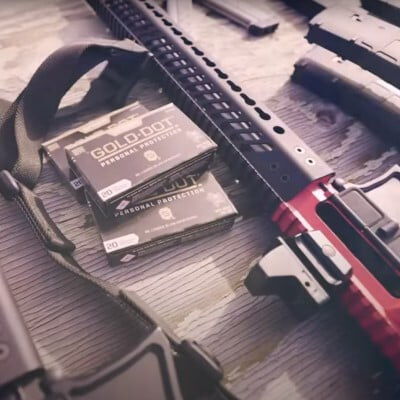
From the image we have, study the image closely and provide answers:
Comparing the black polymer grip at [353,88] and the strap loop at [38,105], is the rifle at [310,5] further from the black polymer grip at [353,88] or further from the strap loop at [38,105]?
the strap loop at [38,105]

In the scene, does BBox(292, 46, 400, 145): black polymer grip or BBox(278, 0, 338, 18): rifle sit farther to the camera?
BBox(278, 0, 338, 18): rifle

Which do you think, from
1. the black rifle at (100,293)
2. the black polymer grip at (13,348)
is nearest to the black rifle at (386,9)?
the black rifle at (100,293)

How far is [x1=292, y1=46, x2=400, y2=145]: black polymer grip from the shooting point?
98 centimetres

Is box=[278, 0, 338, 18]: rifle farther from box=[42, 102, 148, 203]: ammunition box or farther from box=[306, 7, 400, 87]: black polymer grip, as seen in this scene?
box=[42, 102, 148, 203]: ammunition box

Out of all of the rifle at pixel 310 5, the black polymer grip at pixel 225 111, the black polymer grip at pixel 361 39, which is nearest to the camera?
the black polymer grip at pixel 225 111

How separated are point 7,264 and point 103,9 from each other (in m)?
0.75

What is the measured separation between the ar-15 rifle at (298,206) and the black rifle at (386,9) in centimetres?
59

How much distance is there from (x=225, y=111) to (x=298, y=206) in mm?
262

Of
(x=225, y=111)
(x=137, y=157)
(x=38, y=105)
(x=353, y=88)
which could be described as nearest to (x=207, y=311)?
(x=137, y=157)

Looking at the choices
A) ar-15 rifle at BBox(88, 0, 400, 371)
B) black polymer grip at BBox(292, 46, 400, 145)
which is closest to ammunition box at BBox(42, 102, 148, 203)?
ar-15 rifle at BBox(88, 0, 400, 371)

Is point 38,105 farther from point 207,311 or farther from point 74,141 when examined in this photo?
point 207,311

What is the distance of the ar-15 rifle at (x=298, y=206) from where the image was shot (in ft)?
2.10

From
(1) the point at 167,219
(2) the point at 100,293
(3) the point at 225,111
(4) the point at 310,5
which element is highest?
(4) the point at 310,5

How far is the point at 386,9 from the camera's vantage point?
1169mm
